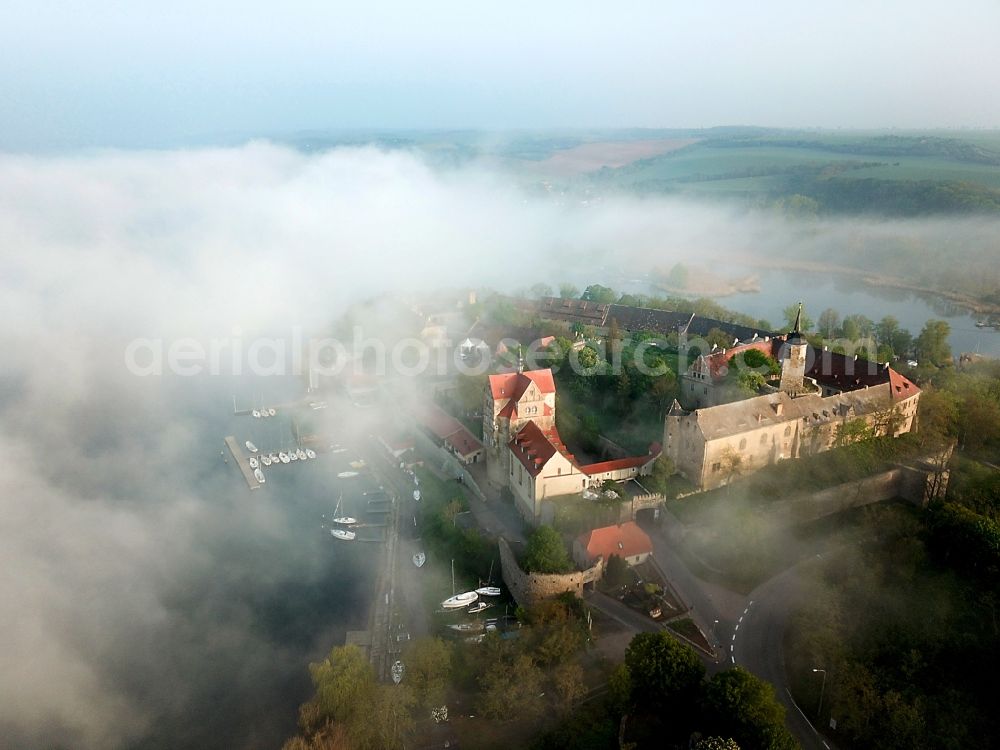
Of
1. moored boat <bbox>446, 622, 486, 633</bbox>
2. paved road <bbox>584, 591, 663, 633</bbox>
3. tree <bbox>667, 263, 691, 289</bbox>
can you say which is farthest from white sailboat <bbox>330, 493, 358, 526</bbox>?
tree <bbox>667, 263, 691, 289</bbox>

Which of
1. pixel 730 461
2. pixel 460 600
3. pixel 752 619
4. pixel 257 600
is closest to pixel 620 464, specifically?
pixel 730 461

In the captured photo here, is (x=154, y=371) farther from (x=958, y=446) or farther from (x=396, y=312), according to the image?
(x=958, y=446)

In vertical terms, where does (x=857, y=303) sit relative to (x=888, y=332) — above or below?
below

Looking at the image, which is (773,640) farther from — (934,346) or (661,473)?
(934,346)

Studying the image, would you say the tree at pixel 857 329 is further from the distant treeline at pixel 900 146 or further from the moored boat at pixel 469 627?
the distant treeline at pixel 900 146

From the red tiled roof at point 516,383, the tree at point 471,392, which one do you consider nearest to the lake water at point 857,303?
the tree at point 471,392

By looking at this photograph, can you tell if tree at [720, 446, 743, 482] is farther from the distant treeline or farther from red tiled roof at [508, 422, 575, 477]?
the distant treeline
